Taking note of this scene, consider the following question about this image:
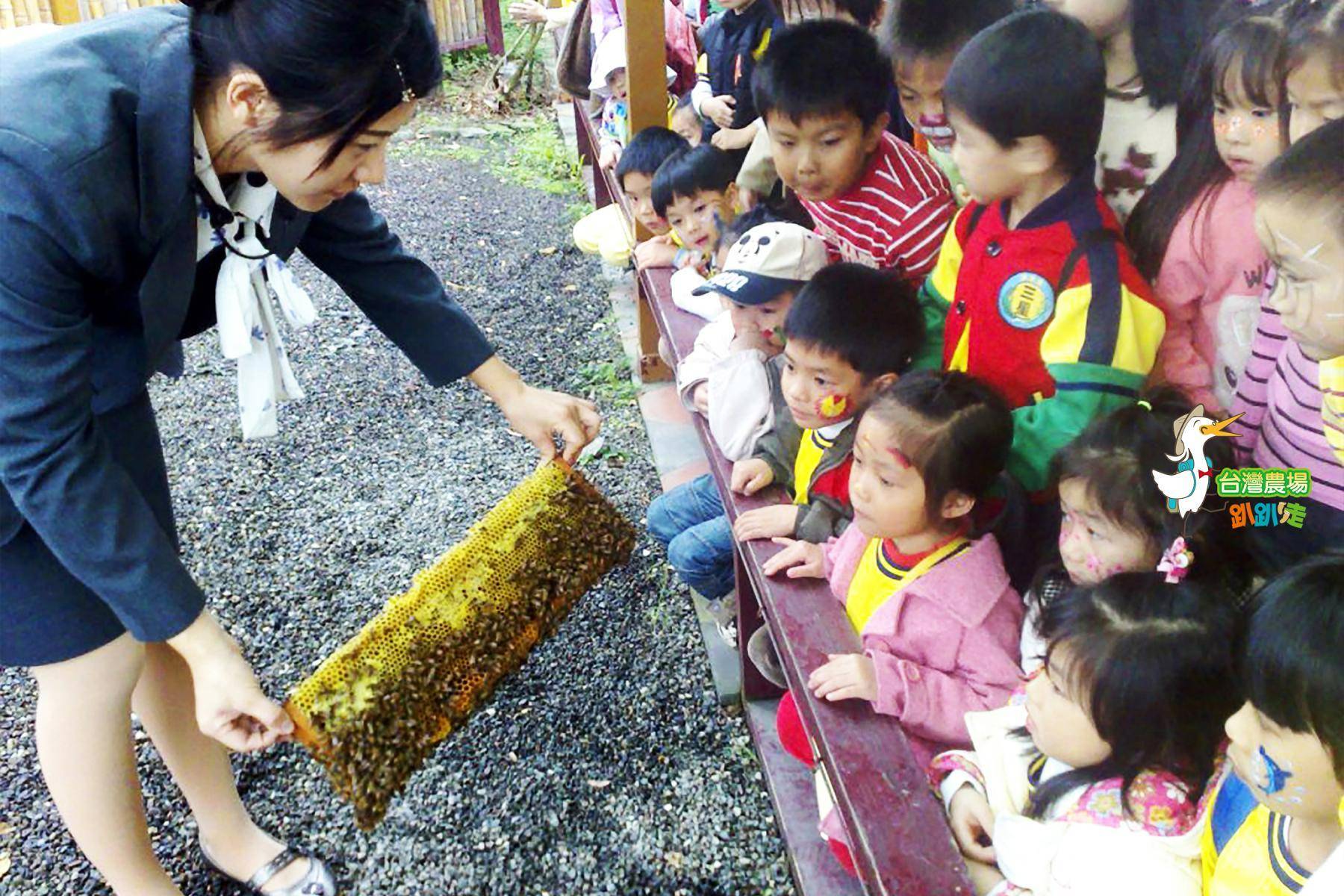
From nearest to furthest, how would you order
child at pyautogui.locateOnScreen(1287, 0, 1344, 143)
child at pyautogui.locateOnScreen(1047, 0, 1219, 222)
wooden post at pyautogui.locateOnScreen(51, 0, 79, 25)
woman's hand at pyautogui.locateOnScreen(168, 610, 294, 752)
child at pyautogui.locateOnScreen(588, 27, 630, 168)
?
child at pyautogui.locateOnScreen(1287, 0, 1344, 143) < child at pyautogui.locateOnScreen(1047, 0, 1219, 222) < woman's hand at pyautogui.locateOnScreen(168, 610, 294, 752) < child at pyautogui.locateOnScreen(588, 27, 630, 168) < wooden post at pyautogui.locateOnScreen(51, 0, 79, 25)

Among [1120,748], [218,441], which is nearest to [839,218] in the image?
[1120,748]

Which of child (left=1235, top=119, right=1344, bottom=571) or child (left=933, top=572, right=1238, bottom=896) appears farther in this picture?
child (left=933, top=572, right=1238, bottom=896)

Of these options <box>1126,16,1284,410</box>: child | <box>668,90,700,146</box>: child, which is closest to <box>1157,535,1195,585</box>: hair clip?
<box>1126,16,1284,410</box>: child

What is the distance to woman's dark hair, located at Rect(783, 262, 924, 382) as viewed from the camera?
211 cm

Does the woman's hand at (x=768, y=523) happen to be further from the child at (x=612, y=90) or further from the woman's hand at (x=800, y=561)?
the child at (x=612, y=90)

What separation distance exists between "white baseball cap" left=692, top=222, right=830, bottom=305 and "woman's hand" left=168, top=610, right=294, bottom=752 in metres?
1.36

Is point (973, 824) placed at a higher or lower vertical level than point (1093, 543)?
lower

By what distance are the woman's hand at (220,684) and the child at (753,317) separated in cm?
124

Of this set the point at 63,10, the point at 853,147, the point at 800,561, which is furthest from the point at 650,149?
the point at 63,10

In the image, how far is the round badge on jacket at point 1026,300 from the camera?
5.52ft

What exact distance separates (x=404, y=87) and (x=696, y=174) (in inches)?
74.6

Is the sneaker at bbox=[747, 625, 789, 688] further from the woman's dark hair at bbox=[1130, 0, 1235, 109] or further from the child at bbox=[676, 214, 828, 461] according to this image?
the woman's dark hair at bbox=[1130, 0, 1235, 109]

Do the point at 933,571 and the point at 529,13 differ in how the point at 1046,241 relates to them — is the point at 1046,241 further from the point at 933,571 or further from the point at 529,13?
the point at 529,13

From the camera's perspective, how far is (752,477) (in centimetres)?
241
